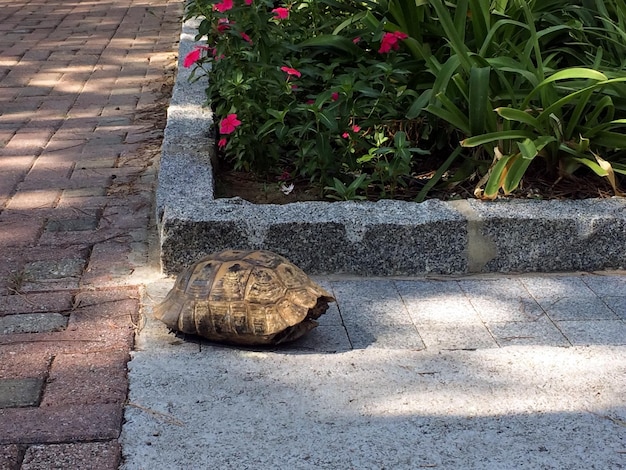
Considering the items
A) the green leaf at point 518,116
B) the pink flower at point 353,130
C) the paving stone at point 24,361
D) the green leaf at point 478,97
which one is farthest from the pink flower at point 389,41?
the paving stone at point 24,361

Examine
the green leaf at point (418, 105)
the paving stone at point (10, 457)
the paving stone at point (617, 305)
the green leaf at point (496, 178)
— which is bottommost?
the paving stone at point (617, 305)

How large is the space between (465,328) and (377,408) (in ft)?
2.29

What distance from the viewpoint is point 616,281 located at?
369 cm

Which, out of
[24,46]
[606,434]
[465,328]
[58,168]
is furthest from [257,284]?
[24,46]

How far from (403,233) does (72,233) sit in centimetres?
156

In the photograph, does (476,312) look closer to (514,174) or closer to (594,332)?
A: (594,332)

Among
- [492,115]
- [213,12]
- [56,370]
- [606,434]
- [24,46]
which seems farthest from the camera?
[24,46]

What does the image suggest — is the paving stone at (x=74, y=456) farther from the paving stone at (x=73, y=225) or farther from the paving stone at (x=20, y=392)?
the paving stone at (x=73, y=225)

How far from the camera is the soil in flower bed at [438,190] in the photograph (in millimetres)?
4121

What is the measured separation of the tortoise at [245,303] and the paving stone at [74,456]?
662 millimetres

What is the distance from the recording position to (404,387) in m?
2.83

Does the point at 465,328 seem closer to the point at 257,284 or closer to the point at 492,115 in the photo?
the point at 257,284

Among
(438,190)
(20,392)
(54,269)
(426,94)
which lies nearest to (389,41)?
(426,94)

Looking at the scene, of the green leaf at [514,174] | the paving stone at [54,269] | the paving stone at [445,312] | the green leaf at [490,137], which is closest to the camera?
the paving stone at [445,312]
